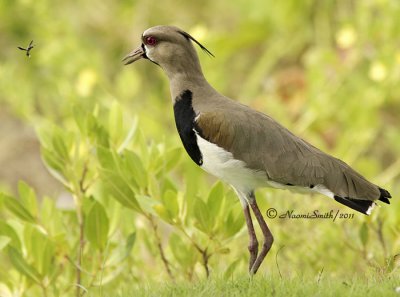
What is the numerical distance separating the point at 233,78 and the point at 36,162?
2.75 metres

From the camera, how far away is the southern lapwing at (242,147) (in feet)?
12.9

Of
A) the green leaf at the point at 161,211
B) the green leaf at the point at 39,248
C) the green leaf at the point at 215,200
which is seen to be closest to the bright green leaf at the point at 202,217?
the green leaf at the point at 215,200

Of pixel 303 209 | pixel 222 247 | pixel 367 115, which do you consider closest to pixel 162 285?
pixel 222 247

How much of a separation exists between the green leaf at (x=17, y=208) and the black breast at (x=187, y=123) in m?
1.00

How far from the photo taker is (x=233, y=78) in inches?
412

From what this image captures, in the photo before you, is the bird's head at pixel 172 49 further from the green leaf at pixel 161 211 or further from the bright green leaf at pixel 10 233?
the bright green leaf at pixel 10 233

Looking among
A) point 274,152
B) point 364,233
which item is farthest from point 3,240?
point 364,233

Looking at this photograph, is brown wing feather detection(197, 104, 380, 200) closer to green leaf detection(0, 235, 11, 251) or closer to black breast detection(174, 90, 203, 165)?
black breast detection(174, 90, 203, 165)

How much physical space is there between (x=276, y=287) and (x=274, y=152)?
73 cm

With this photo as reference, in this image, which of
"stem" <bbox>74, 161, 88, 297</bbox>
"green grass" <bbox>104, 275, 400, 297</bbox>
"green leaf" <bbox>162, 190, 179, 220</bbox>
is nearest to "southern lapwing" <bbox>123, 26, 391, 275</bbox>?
"green leaf" <bbox>162, 190, 179, 220</bbox>

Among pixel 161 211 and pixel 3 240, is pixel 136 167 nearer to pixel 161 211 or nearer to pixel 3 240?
pixel 161 211

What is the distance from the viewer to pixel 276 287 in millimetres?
3486

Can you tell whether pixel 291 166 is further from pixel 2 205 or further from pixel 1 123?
pixel 1 123

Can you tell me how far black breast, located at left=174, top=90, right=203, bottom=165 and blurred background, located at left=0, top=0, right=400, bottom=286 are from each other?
0.68 meters
